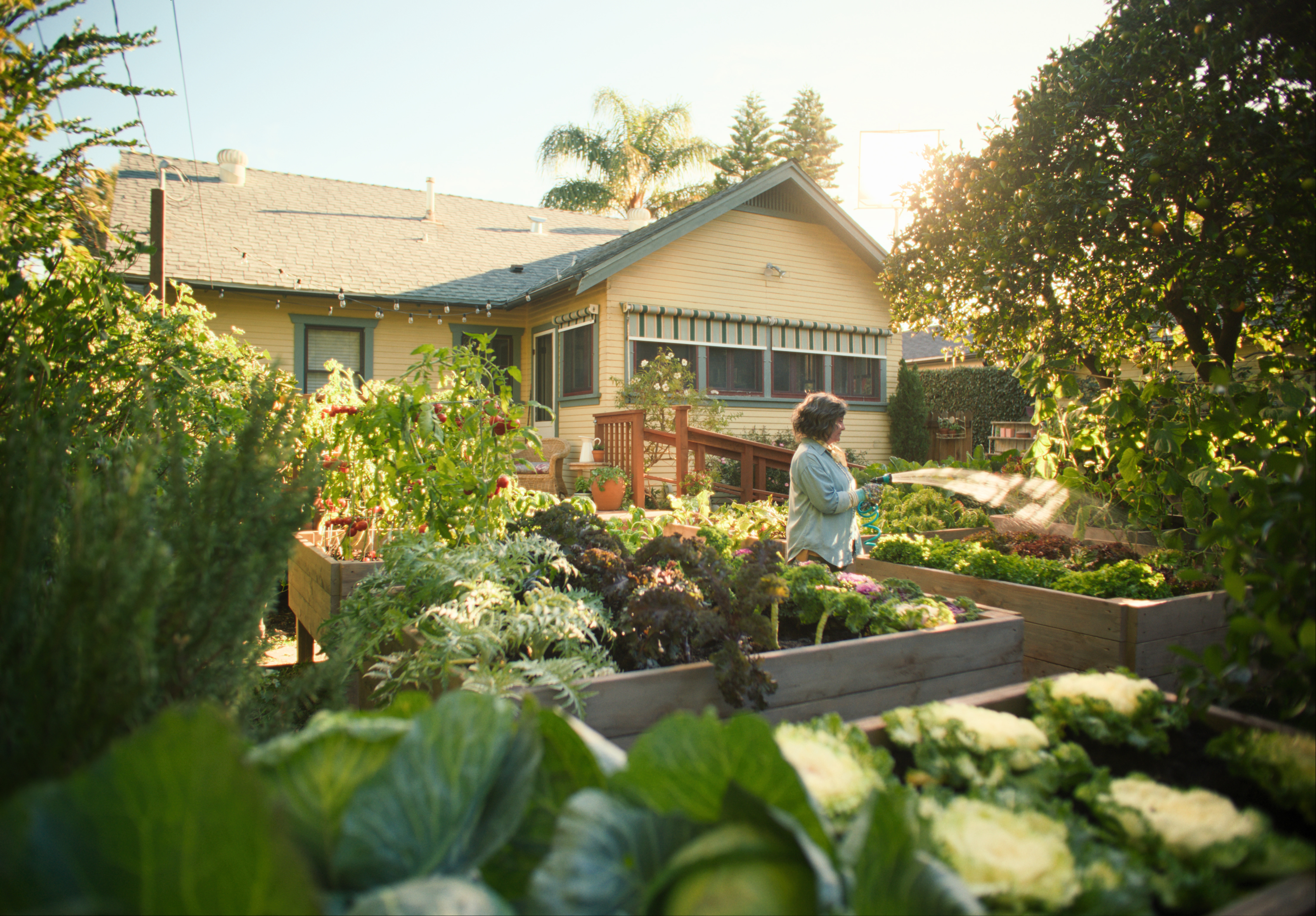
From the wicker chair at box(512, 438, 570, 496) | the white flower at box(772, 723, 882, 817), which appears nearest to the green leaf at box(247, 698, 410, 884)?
the white flower at box(772, 723, 882, 817)

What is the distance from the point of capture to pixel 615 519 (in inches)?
208

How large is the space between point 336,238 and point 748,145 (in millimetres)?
26425

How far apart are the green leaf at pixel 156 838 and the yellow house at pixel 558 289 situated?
10.7 metres

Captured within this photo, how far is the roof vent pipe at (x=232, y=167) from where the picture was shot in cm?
1395

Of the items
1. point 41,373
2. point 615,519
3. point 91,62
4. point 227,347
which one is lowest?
point 615,519

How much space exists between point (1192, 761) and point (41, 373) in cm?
302

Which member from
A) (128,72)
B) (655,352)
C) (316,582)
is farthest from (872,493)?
(128,72)

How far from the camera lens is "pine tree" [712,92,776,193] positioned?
34375 millimetres

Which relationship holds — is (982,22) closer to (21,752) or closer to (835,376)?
(21,752)

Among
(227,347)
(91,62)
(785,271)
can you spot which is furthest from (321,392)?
(785,271)

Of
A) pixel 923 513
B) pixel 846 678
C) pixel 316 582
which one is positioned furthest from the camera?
pixel 923 513

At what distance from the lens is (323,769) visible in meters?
0.73

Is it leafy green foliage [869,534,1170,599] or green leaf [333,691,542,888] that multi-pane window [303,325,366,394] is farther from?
green leaf [333,691,542,888]

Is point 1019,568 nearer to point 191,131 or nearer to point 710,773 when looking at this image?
point 710,773
